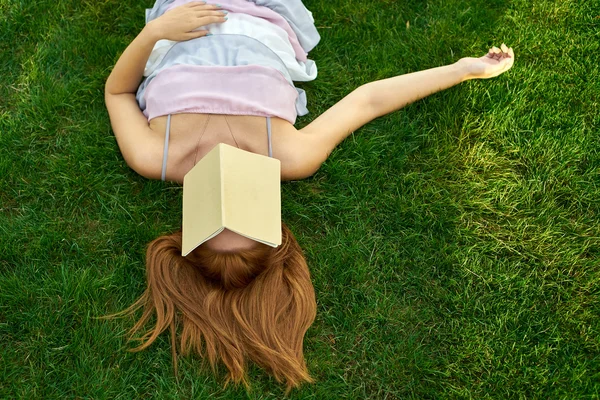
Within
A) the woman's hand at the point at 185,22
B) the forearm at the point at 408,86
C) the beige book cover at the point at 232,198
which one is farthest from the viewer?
the forearm at the point at 408,86

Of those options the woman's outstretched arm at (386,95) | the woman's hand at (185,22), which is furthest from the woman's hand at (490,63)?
the woman's hand at (185,22)

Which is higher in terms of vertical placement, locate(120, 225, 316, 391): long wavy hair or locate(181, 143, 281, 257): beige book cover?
locate(181, 143, 281, 257): beige book cover

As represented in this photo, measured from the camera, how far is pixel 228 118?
2.25 meters

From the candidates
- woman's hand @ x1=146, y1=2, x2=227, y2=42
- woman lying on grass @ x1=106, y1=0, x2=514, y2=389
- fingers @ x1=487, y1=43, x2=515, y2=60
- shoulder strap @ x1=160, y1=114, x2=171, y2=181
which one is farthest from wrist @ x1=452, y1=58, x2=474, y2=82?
shoulder strap @ x1=160, y1=114, x2=171, y2=181

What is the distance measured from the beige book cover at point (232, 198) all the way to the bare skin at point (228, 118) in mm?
288

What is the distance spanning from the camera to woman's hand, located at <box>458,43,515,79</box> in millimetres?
2662

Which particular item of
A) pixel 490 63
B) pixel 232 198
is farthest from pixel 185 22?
pixel 490 63

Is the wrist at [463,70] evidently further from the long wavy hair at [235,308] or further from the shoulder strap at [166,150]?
the shoulder strap at [166,150]

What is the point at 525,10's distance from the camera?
287 cm

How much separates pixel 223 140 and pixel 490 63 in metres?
1.36

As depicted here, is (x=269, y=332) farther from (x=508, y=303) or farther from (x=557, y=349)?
(x=557, y=349)

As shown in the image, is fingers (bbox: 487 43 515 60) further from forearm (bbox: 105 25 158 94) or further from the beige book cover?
forearm (bbox: 105 25 158 94)

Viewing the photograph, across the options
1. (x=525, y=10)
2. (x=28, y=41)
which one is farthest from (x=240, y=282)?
(x=525, y=10)

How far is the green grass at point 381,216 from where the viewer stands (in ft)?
7.45
